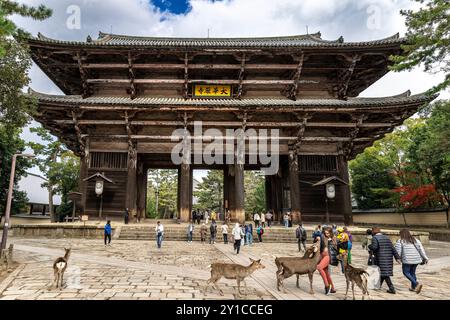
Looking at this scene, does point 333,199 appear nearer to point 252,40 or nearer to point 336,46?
point 336,46

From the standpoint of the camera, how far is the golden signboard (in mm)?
18219

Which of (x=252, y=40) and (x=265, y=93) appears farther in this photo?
(x=252, y=40)

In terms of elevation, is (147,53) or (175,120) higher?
(147,53)

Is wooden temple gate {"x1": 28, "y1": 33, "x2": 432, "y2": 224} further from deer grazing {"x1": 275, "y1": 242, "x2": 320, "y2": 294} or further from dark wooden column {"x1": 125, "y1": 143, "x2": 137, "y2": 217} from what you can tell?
deer grazing {"x1": 275, "y1": 242, "x2": 320, "y2": 294}

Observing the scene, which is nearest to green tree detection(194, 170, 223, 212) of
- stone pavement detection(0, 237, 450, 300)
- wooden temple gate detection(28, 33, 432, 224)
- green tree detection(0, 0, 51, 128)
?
wooden temple gate detection(28, 33, 432, 224)

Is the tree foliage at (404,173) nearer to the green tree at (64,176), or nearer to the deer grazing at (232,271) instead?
the deer grazing at (232,271)

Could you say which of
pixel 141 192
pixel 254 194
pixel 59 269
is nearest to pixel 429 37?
pixel 59 269

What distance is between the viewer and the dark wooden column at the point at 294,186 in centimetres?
1656

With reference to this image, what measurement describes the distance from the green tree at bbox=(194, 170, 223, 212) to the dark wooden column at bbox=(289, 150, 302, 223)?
3082 cm

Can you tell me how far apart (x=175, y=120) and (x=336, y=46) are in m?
11.1

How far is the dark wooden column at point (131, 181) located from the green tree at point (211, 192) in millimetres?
30783

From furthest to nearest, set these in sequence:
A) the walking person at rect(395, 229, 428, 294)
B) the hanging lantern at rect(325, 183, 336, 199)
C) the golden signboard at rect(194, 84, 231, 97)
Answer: the golden signboard at rect(194, 84, 231, 97)
the hanging lantern at rect(325, 183, 336, 199)
the walking person at rect(395, 229, 428, 294)
